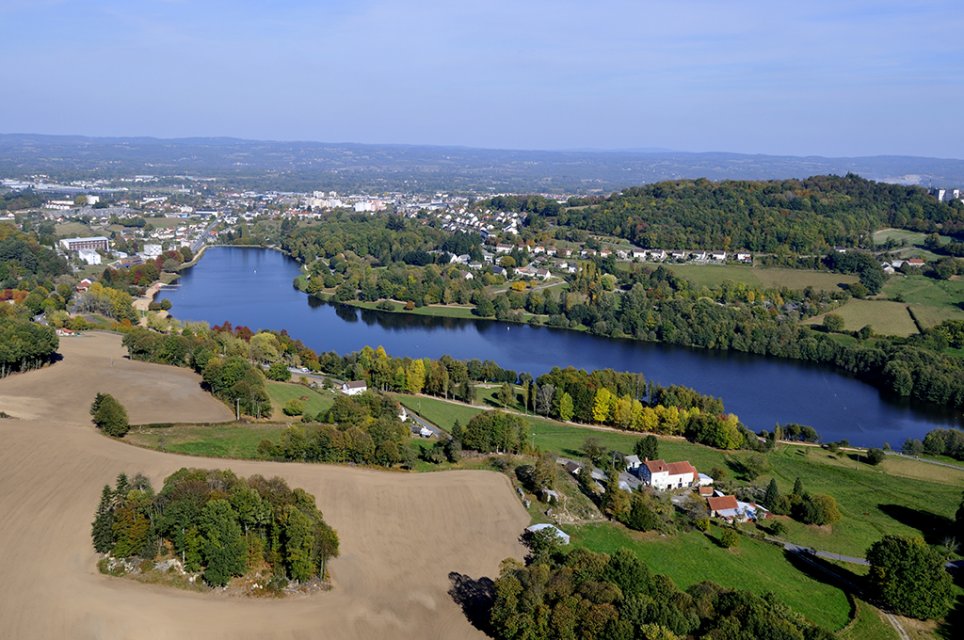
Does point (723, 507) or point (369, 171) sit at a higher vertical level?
point (369, 171)

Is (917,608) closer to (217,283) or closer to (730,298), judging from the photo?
(730,298)

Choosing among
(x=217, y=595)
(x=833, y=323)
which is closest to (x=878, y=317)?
(x=833, y=323)

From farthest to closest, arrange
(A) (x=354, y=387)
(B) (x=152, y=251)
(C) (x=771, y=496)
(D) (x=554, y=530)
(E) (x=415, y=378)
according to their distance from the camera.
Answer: (B) (x=152, y=251)
(E) (x=415, y=378)
(A) (x=354, y=387)
(C) (x=771, y=496)
(D) (x=554, y=530)

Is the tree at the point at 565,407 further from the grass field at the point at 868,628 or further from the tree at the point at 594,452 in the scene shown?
the grass field at the point at 868,628

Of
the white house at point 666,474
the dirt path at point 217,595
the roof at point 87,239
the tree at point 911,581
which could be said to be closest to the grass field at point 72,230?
the roof at point 87,239

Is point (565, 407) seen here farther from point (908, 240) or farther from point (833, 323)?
point (908, 240)

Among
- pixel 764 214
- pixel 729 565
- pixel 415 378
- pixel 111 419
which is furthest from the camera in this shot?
pixel 764 214
